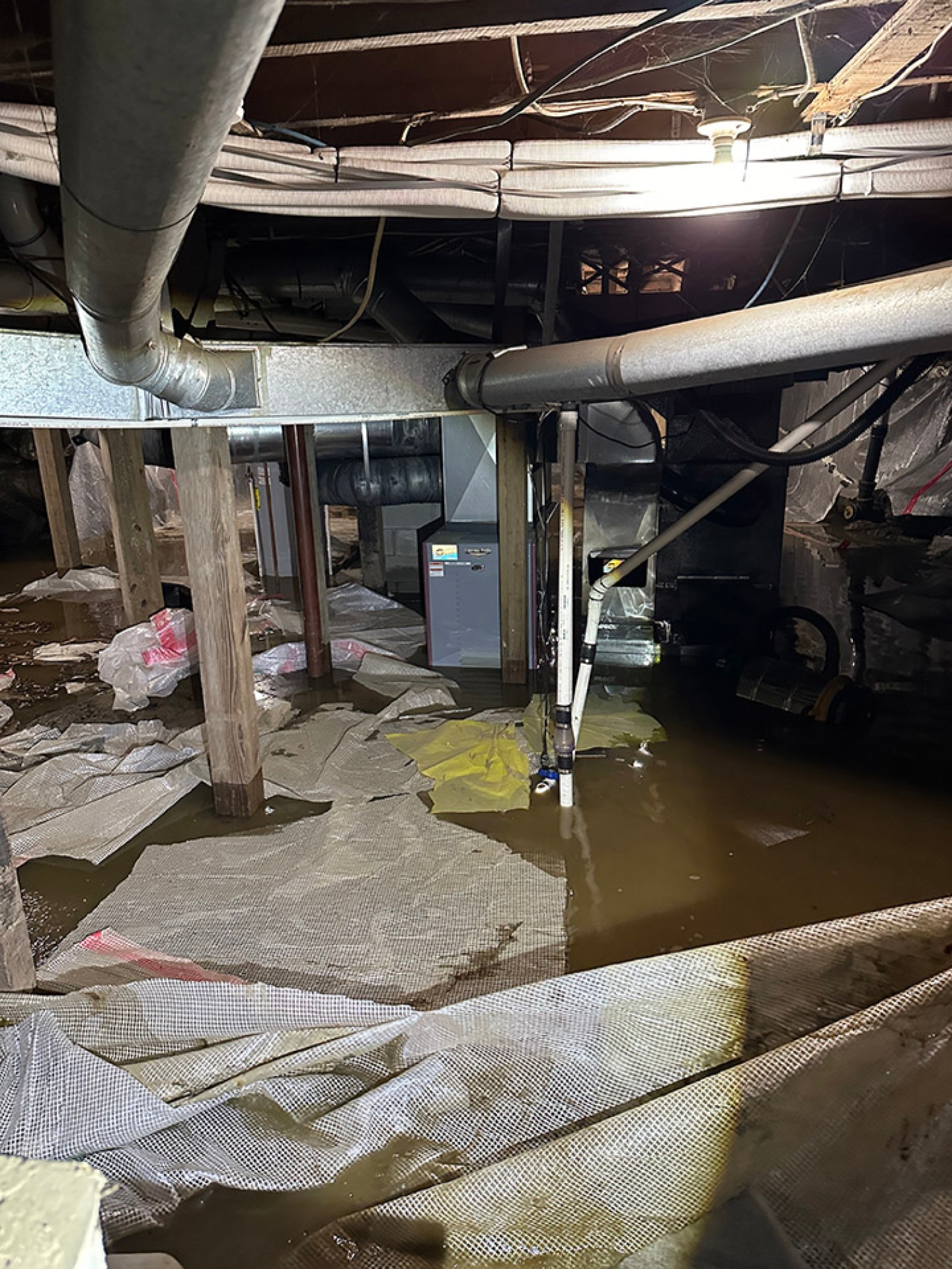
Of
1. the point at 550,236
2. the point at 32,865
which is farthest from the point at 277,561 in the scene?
the point at 550,236

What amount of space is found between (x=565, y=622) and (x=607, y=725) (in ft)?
3.44

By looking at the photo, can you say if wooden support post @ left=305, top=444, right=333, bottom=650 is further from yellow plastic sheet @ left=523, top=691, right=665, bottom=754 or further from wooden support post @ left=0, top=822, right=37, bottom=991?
wooden support post @ left=0, top=822, right=37, bottom=991

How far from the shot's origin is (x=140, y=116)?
1.98 ft

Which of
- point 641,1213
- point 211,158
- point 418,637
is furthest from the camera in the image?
point 418,637

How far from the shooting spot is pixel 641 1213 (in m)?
1.32

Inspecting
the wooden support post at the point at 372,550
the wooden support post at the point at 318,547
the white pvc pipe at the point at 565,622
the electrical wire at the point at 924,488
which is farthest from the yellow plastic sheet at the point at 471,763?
the electrical wire at the point at 924,488

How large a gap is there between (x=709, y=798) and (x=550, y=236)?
7.09 ft

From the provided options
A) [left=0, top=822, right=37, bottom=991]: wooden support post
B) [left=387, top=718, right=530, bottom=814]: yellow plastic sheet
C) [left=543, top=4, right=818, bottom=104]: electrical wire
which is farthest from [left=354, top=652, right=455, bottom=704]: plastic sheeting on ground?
[left=543, top=4, right=818, bottom=104]: electrical wire

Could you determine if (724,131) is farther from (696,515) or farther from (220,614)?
(220,614)

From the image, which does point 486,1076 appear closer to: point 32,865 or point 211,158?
point 211,158

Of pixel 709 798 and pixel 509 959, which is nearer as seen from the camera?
pixel 509 959

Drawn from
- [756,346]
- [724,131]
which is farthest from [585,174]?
[756,346]

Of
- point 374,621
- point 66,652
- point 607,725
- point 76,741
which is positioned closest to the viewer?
point 76,741

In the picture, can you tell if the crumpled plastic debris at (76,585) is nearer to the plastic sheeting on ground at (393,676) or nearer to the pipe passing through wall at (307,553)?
the pipe passing through wall at (307,553)
